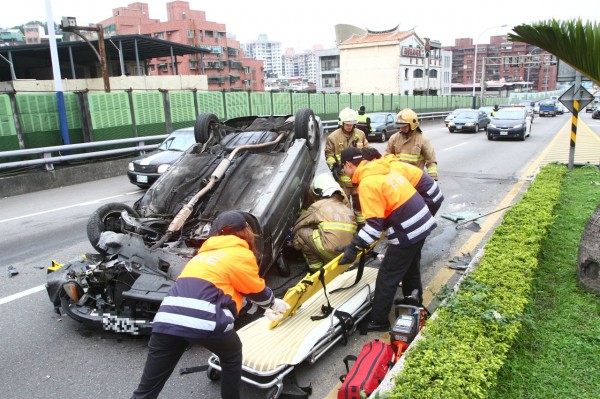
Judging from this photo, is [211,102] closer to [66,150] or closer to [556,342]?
[66,150]

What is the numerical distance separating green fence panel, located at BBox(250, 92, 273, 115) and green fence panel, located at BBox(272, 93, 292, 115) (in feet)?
1.45

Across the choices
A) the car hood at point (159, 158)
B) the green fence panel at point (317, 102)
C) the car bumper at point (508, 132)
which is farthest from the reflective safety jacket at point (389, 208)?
the green fence panel at point (317, 102)

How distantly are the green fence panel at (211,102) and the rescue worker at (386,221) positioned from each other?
14464 millimetres

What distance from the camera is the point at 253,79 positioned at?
3787 inches

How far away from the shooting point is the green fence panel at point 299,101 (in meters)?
23.3

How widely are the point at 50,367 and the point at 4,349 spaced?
67 centimetres

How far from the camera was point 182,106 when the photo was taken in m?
17.0

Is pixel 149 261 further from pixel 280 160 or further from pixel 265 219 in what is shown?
pixel 280 160

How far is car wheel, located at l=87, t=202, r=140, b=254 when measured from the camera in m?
5.12

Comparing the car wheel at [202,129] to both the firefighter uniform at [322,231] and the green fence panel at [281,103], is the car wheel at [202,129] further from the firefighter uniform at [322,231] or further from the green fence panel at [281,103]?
the green fence panel at [281,103]

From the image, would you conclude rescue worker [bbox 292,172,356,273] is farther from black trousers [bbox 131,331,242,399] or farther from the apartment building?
the apartment building

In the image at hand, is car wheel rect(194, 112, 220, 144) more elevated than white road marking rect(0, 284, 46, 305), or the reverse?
car wheel rect(194, 112, 220, 144)

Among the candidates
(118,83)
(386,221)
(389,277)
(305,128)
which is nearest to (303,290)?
(389,277)

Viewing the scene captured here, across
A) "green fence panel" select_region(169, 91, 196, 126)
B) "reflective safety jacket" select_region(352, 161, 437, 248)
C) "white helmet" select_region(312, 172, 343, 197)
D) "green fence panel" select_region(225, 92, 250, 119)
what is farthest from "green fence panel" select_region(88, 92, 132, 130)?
"reflective safety jacket" select_region(352, 161, 437, 248)
